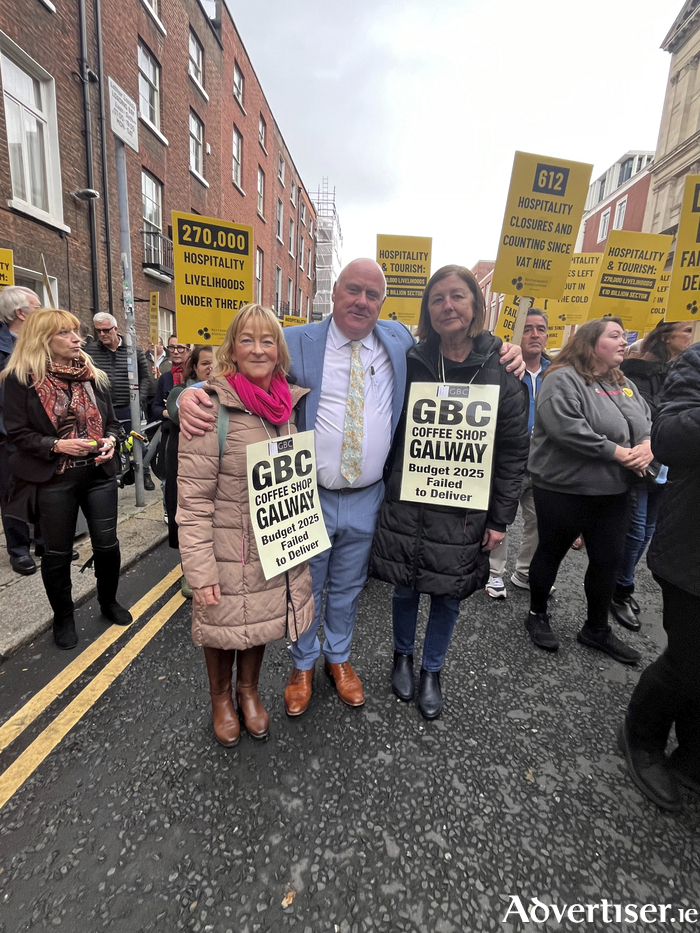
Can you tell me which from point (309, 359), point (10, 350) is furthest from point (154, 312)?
point (309, 359)

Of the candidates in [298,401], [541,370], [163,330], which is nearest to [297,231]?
[163,330]

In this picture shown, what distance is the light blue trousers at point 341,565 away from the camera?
2.25 meters

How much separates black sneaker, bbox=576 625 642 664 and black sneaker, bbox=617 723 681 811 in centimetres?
88

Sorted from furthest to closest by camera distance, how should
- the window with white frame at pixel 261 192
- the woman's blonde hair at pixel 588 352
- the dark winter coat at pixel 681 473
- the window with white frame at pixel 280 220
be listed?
the window with white frame at pixel 280 220 → the window with white frame at pixel 261 192 → the woman's blonde hair at pixel 588 352 → the dark winter coat at pixel 681 473

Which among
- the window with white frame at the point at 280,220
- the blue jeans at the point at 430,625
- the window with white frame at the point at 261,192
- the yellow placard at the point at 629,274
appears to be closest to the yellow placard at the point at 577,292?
the yellow placard at the point at 629,274

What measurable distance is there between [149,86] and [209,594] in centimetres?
1401

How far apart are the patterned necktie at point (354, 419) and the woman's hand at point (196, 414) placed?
0.62 meters

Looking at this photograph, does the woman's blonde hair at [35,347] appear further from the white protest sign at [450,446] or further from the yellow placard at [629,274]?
the yellow placard at [629,274]

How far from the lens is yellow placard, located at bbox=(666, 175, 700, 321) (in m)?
2.88

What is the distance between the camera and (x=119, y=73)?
31.2ft

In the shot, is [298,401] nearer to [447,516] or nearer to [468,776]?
[447,516]

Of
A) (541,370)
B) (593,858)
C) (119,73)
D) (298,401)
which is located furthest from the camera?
(119,73)

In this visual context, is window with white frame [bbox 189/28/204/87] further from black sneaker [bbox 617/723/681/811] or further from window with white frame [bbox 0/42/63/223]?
black sneaker [bbox 617/723/681/811]

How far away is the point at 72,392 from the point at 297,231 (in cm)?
2933
